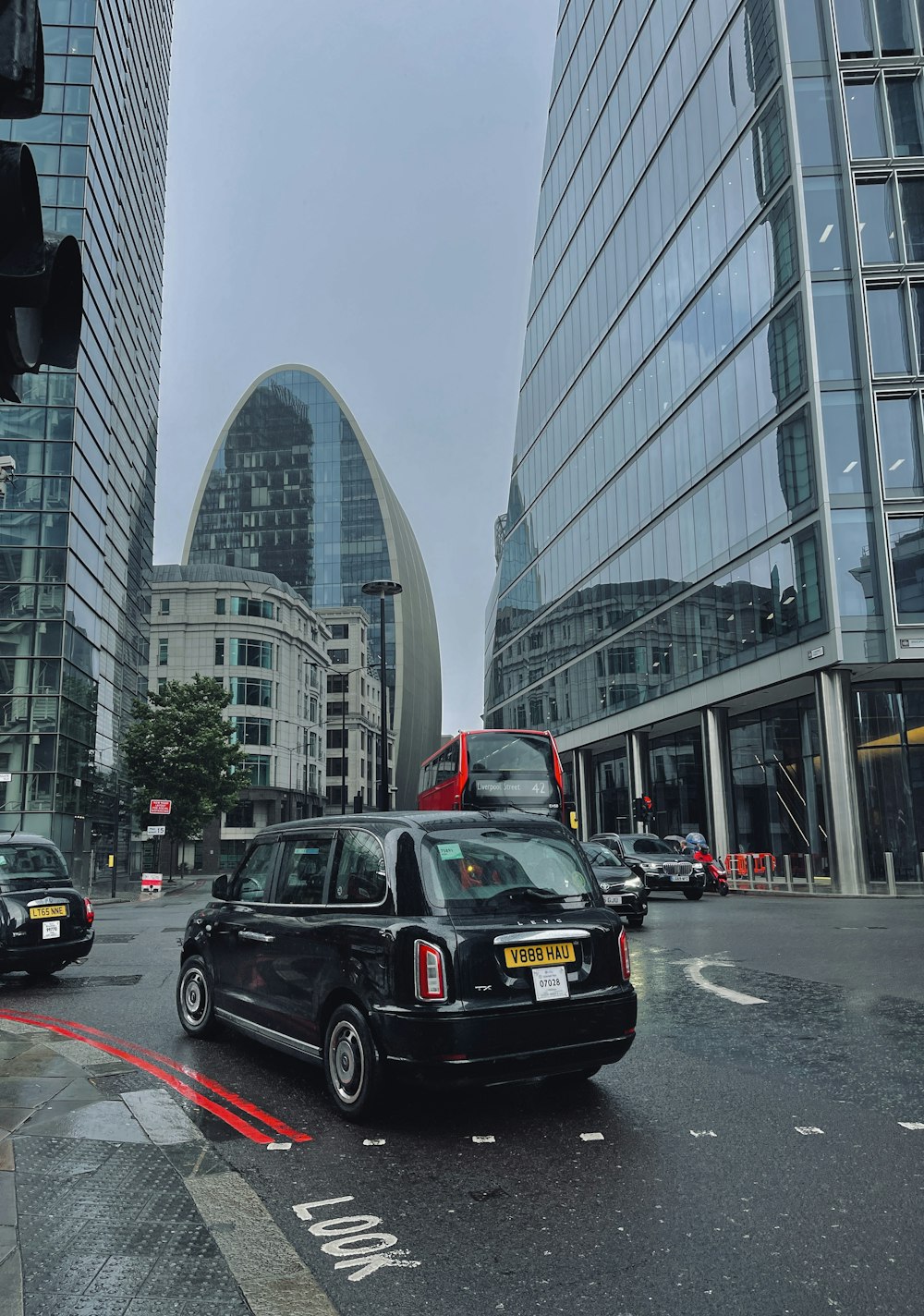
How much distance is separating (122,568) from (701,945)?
4338 cm

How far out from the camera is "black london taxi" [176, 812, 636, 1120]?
5320 mm

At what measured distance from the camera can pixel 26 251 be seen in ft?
9.02

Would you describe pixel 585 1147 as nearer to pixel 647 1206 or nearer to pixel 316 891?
pixel 647 1206

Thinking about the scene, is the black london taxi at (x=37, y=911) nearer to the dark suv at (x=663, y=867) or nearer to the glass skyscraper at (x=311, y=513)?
the dark suv at (x=663, y=867)

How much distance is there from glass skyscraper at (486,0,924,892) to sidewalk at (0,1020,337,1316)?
25.3 meters

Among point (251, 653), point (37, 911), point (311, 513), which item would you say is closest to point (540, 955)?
point (37, 911)

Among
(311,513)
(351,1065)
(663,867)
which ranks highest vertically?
(311,513)

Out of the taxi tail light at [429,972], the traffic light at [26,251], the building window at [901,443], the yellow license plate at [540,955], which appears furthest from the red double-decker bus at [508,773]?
the traffic light at [26,251]

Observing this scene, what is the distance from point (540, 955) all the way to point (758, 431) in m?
30.5

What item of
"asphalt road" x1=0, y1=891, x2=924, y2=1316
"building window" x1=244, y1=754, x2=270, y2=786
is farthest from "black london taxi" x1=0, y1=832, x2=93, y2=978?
"building window" x1=244, y1=754, x2=270, y2=786

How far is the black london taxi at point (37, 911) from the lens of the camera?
1105 cm

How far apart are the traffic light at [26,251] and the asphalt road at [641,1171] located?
325cm

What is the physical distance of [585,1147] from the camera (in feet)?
16.5

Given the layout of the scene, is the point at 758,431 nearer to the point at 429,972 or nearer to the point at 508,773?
the point at 508,773
